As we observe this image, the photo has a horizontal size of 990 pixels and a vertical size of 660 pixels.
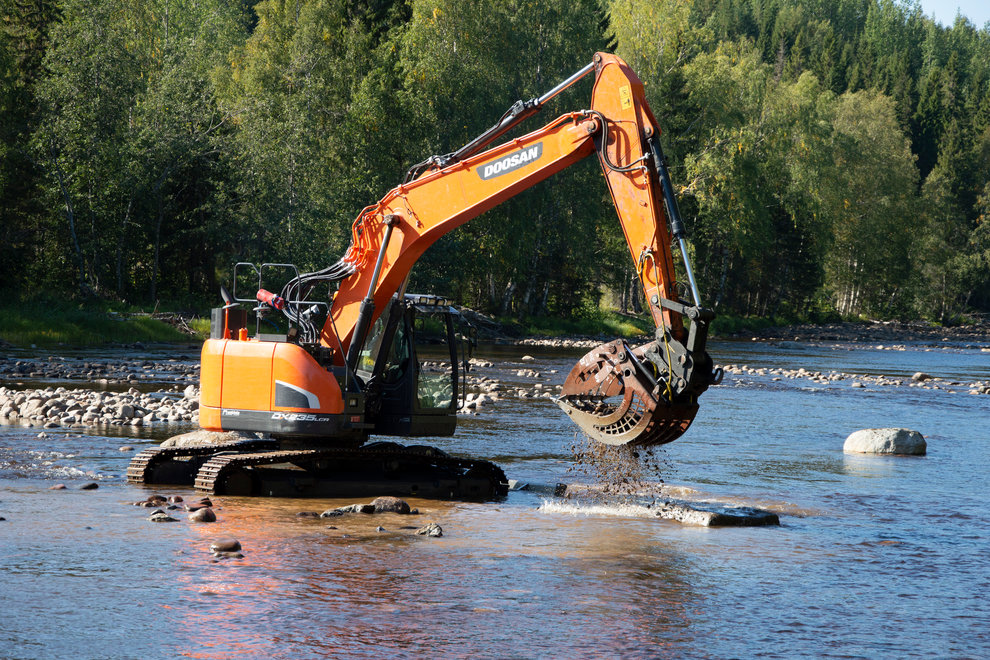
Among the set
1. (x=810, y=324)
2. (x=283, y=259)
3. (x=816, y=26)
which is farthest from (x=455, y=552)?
(x=816, y=26)

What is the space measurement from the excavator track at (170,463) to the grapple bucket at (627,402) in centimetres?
446

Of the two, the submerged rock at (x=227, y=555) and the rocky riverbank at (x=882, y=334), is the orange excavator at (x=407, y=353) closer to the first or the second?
the submerged rock at (x=227, y=555)

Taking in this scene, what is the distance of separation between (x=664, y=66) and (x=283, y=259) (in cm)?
3043

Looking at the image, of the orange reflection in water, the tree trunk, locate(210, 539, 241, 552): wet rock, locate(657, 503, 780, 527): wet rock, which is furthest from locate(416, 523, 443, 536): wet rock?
the tree trunk

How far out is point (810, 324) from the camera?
251 ft

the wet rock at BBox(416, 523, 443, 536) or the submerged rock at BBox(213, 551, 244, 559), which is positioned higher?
the wet rock at BBox(416, 523, 443, 536)

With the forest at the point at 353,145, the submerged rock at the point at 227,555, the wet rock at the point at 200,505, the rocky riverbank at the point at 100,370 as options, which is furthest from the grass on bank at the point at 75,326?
the submerged rock at the point at 227,555

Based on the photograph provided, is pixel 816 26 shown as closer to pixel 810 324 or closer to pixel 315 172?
pixel 810 324

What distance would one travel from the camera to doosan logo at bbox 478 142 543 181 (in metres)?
13.5

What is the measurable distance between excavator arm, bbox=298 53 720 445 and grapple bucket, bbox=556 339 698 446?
0.04 feet

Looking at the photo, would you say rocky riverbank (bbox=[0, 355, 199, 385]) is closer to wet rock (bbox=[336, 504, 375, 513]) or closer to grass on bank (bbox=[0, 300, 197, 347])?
grass on bank (bbox=[0, 300, 197, 347])

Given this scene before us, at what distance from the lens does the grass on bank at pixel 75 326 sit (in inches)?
1436

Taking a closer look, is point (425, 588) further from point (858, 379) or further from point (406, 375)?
point (858, 379)

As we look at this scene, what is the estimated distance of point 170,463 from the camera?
14.2 meters
